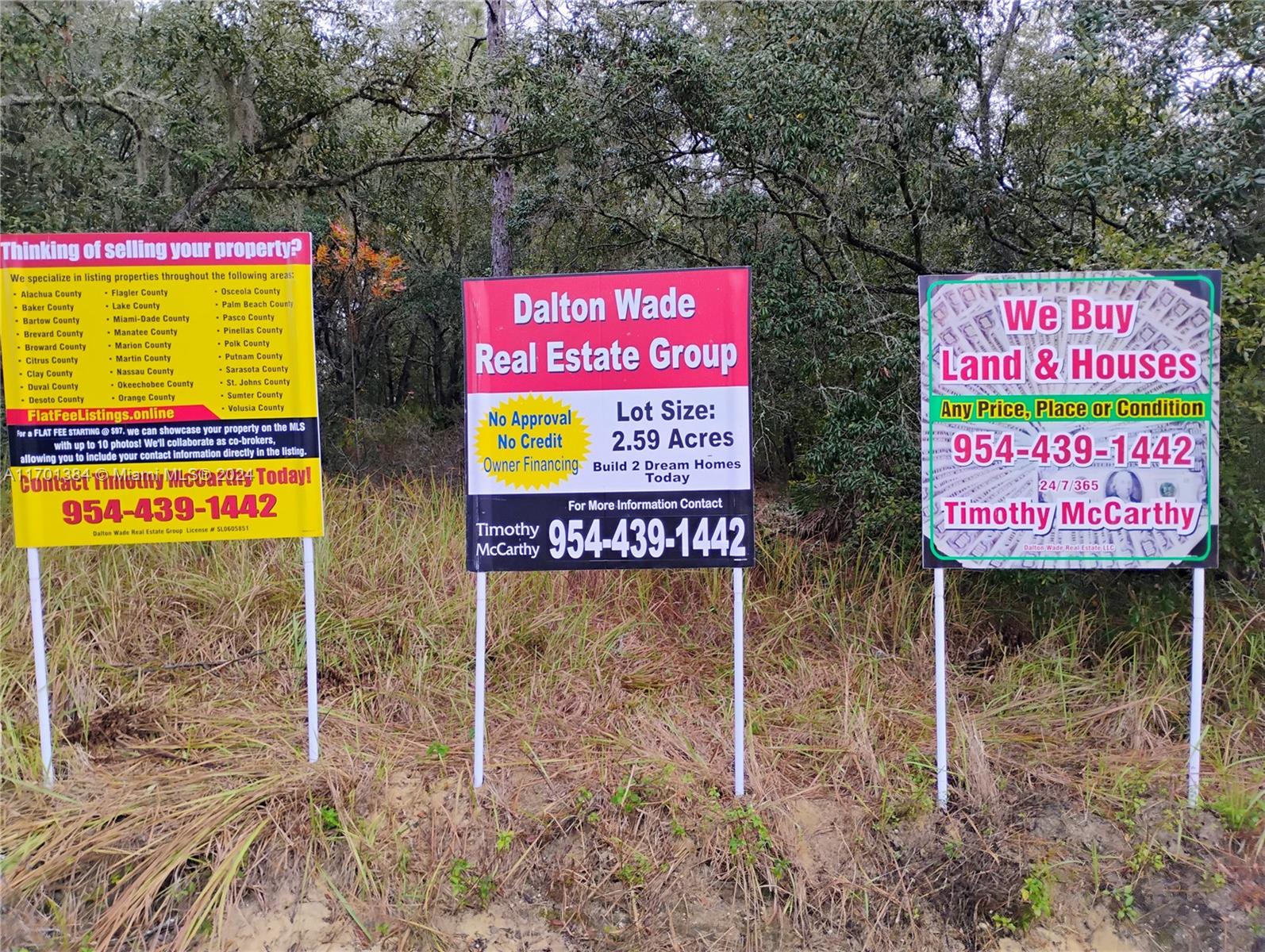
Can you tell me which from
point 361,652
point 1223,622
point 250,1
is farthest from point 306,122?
point 1223,622

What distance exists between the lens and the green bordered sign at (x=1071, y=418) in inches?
138

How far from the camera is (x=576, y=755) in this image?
3889 millimetres

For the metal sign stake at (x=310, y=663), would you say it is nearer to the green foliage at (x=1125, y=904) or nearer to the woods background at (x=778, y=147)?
the green foliage at (x=1125, y=904)

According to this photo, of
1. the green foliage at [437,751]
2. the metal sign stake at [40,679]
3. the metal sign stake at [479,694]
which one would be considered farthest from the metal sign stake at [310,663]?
the metal sign stake at [40,679]

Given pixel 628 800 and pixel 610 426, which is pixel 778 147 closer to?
pixel 610 426

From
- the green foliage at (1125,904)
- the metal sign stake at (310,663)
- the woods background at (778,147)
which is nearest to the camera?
the green foliage at (1125,904)

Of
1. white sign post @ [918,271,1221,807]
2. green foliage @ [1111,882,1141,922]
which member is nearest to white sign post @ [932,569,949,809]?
white sign post @ [918,271,1221,807]

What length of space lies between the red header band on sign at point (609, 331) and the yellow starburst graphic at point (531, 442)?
0.29 ft

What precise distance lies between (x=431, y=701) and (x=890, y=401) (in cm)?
354

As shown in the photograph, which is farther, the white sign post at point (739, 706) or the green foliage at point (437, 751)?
the green foliage at point (437, 751)

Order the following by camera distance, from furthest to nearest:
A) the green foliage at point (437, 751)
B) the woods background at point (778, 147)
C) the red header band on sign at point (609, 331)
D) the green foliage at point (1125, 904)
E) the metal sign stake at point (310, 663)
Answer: the woods background at point (778, 147), the green foliage at point (437, 751), the metal sign stake at point (310, 663), the red header band on sign at point (609, 331), the green foliage at point (1125, 904)

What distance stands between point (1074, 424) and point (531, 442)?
236 centimetres

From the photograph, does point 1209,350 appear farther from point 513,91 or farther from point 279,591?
point 513,91

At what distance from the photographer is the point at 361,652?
469 centimetres
